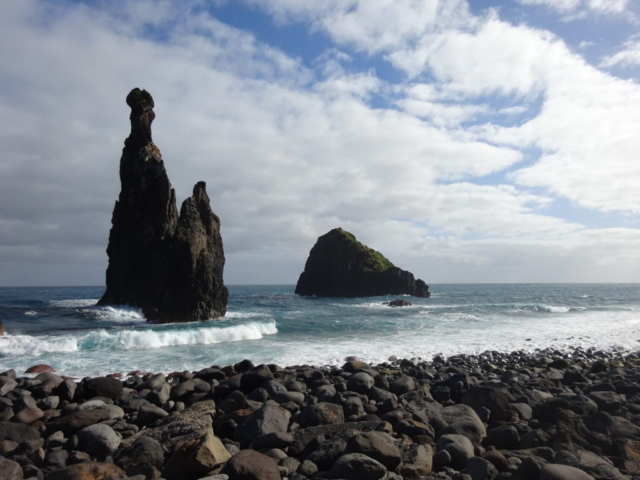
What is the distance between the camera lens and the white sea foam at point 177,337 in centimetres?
1792

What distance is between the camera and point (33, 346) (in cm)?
1596

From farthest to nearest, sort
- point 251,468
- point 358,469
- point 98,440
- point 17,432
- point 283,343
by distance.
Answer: point 283,343 → point 17,432 → point 98,440 → point 358,469 → point 251,468

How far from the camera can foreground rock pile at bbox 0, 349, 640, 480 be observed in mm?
5066

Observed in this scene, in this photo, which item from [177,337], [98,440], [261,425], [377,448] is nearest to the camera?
[377,448]

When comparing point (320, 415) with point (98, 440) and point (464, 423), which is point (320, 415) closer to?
point (464, 423)

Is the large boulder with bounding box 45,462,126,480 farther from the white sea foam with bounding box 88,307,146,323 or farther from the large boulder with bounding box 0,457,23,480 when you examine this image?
the white sea foam with bounding box 88,307,146,323

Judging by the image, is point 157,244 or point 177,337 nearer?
point 177,337

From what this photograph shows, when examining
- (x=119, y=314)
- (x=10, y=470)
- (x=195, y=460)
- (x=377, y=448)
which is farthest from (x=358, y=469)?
(x=119, y=314)

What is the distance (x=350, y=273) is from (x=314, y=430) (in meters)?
79.2

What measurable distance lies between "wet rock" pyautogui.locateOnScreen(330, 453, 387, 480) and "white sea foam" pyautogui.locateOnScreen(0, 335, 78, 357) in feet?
46.0

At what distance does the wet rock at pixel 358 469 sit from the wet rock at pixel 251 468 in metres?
0.69

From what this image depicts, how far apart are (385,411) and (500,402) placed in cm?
192

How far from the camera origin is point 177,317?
30781 millimetres

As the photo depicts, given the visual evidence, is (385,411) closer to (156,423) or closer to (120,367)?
(156,423)
